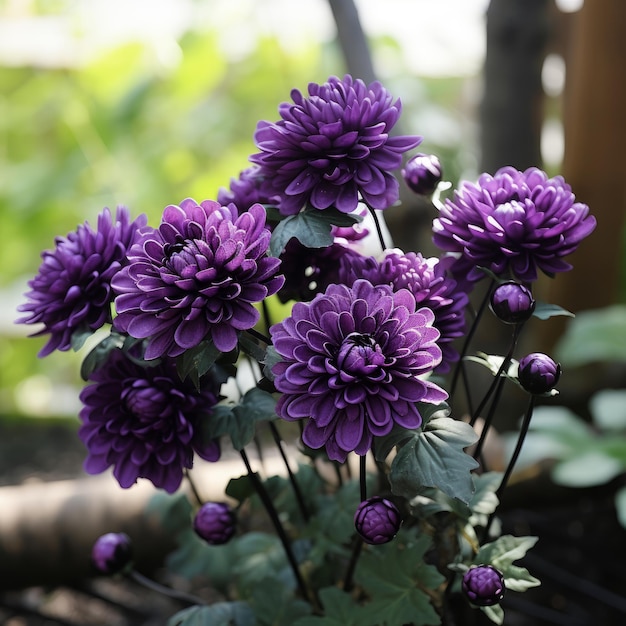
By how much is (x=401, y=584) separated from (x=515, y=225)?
11.5 inches

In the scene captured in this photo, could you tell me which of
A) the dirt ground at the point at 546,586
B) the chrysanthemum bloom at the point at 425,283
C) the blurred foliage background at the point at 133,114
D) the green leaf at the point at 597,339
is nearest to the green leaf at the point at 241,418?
the chrysanthemum bloom at the point at 425,283

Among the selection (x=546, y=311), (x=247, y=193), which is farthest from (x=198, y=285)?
(x=546, y=311)

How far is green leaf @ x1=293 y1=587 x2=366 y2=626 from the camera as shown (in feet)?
1.89

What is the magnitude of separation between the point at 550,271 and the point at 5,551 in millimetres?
833

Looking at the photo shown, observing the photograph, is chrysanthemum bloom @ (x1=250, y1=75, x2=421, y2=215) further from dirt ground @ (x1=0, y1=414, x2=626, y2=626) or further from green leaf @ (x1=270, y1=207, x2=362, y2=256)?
dirt ground @ (x1=0, y1=414, x2=626, y2=626)

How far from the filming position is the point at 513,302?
0.48 meters

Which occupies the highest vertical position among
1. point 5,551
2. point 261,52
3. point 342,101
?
point 261,52

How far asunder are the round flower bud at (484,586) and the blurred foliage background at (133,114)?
45.9 inches

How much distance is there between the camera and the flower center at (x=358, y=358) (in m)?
0.41

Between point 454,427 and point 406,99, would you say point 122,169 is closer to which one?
point 406,99

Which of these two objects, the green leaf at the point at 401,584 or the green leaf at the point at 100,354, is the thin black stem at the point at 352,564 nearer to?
the green leaf at the point at 401,584

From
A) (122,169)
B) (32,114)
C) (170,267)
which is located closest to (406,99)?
(122,169)

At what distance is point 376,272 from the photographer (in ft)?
1.70

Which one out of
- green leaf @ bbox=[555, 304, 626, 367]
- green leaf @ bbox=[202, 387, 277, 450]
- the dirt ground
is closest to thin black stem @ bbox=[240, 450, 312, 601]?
green leaf @ bbox=[202, 387, 277, 450]
